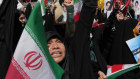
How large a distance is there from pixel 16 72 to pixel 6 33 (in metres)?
0.59

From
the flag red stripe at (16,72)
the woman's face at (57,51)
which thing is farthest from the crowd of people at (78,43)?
the flag red stripe at (16,72)

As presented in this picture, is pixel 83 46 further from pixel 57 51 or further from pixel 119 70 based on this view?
pixel 119 70

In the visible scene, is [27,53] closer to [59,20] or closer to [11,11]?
[11,11]

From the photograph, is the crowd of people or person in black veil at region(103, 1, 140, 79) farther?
person in black veil at region(103, 1, 140, 79)

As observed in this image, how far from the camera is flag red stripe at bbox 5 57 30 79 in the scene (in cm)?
162

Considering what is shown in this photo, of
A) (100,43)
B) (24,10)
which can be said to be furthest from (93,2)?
(24,10)

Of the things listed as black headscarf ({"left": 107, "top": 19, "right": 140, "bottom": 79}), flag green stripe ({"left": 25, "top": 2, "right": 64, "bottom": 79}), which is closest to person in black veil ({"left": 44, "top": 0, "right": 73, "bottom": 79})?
flag green stripe ({"left": 25, "top": 2, "right": 64, "bottom": 79})

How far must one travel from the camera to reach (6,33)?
6.96 ft

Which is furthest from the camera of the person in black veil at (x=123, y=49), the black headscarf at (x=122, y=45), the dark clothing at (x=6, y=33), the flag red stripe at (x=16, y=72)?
the black headscarf at (x=122, y=45)

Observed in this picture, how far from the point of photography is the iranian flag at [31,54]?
1623mm

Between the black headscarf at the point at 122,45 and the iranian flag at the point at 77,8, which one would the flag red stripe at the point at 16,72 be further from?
the black headscarf at the point at 122,45

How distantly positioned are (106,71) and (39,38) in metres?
1.32

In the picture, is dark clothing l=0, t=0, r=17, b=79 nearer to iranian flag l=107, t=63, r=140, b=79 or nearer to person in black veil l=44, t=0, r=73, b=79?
person in black veil l=44, t=0, r=73, b=79

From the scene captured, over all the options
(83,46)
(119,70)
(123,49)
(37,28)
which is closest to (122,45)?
(123,49)
